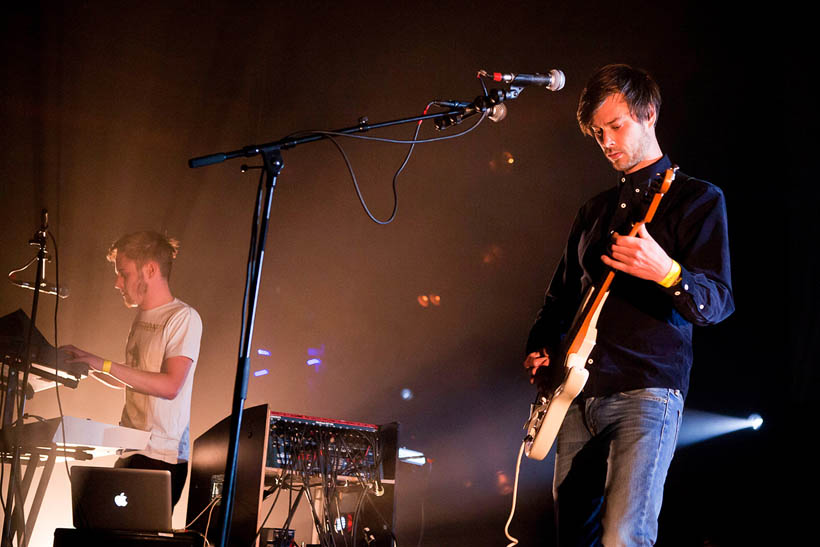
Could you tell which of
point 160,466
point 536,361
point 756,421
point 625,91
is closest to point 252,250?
point 536,361

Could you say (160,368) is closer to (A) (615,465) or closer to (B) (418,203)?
(A) (615,465)

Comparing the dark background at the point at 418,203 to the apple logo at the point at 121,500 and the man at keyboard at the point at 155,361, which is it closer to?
the man at keyboard at the point at 155,361

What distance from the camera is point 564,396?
193 centimetres

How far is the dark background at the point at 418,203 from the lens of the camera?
15.4ft

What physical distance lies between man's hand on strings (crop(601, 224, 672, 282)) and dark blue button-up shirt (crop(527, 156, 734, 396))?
0.24 ft

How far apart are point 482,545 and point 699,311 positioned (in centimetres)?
386

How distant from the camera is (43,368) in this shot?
3.04m

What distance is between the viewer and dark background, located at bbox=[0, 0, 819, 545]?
4.71 meters

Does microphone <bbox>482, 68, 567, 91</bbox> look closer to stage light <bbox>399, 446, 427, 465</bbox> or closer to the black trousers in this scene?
stage light <bbox>399, 446, 427, 465</bbox>

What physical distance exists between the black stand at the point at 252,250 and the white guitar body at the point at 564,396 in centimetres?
76

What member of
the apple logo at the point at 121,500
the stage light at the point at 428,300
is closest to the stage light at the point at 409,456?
the apple logo at the point at 121,500

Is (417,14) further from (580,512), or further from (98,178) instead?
(580,512)

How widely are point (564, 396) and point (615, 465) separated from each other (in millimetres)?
223

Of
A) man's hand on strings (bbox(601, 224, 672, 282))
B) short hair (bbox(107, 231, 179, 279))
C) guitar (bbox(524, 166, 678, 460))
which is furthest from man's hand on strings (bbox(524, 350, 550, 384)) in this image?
short hair (bbox(107, 231, 179, 279))
